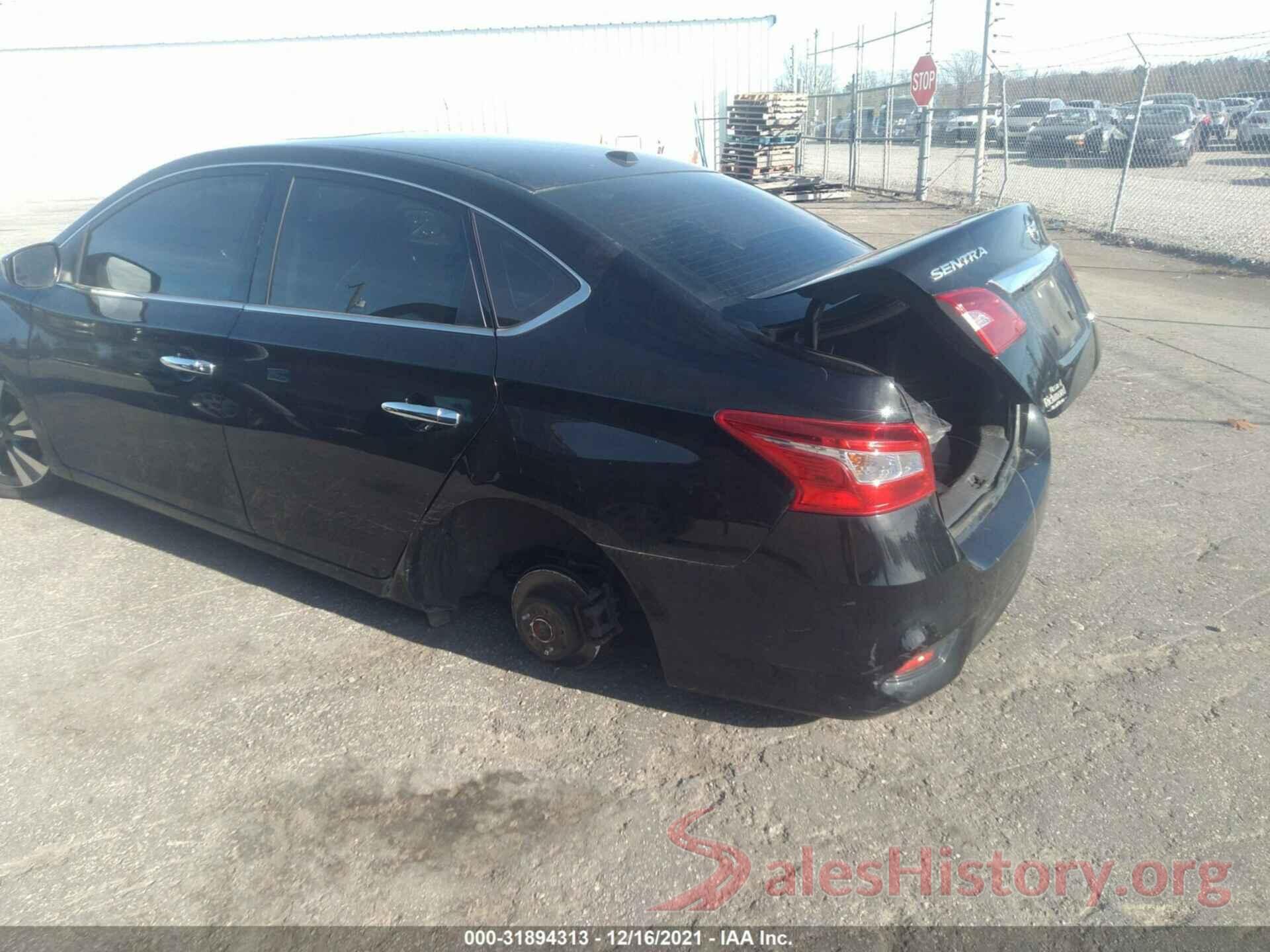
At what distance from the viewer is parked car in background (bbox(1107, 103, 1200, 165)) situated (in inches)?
822

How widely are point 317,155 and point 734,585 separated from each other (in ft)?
7.01

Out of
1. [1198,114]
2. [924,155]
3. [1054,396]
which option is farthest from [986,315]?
[1198,114]

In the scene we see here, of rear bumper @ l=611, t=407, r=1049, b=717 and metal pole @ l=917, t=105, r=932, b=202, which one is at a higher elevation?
rear bumper @ l=611, t=407, r=1049, b=717

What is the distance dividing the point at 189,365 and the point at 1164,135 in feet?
76.8

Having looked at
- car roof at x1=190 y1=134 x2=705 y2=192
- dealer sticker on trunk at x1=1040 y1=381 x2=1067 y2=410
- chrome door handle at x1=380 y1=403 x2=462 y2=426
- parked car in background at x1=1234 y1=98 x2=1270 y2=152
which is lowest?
parked car in background at x1=1234 y1=98 x2=1270 y2=152

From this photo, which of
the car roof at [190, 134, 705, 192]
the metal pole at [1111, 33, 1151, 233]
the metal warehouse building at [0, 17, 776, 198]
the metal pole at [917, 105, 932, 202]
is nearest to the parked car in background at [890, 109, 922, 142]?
the metal warehouse building at [0, 17, 776, 198]

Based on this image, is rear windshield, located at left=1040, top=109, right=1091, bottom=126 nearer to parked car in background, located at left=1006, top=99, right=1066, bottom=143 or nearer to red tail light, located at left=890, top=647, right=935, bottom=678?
parked car in background, located at left=1006, top=99, right=1066, bottom=143

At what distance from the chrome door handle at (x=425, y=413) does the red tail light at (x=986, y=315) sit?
1.41 meters

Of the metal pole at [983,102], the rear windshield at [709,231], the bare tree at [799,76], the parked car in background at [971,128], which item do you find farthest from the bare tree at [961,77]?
the rear windshield at [709,231]

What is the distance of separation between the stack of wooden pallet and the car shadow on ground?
1514cm

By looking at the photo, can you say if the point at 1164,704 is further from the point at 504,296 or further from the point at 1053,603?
the point at 504,296

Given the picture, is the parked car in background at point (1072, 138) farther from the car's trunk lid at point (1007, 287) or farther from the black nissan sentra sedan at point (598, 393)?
the black nissan sentra sedan at point (598, 393)

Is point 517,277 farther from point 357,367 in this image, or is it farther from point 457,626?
point 457,626

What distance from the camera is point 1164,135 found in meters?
21.1
